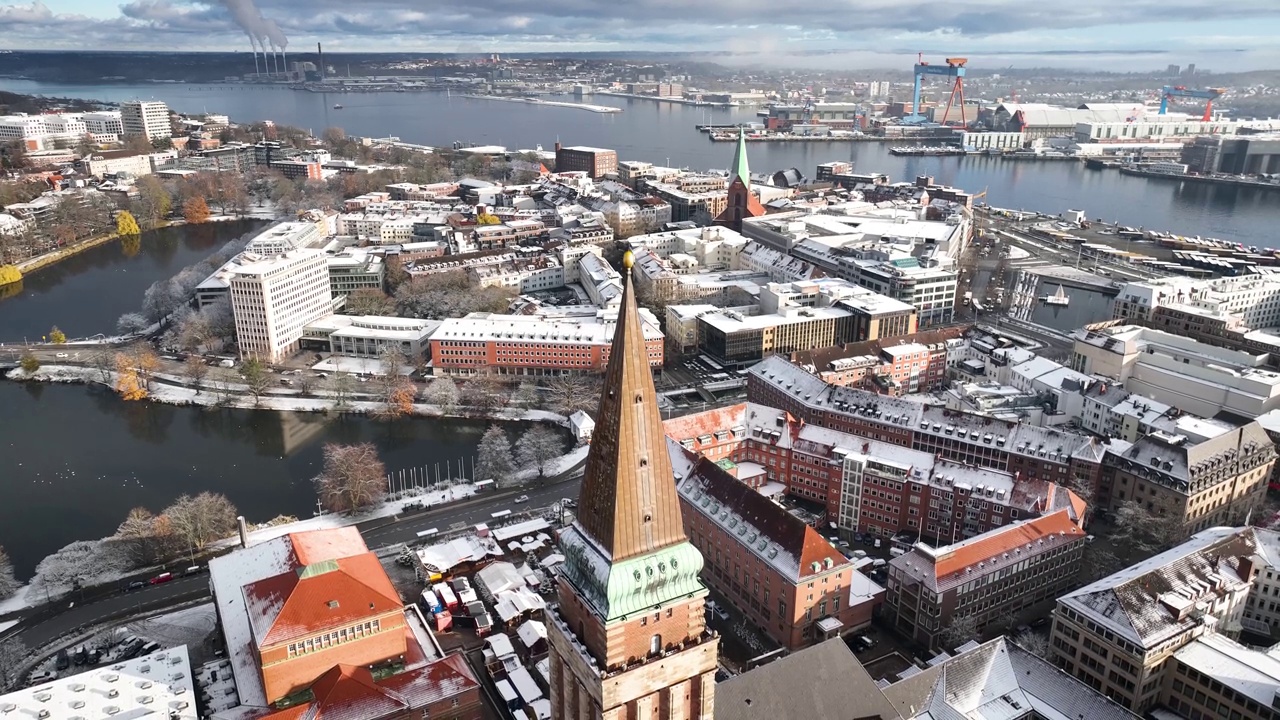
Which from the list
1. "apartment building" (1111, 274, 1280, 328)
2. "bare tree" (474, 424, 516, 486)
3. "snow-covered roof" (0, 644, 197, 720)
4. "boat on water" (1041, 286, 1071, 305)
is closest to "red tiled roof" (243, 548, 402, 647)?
"snow-covered roof" (0, 644, 197, 720)

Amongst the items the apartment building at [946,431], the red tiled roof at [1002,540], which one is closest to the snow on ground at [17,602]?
the red tiled roof at [1002,540]

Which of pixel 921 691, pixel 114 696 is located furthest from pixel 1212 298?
pixel 114 696

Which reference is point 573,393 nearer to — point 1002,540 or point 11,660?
point 1002,540

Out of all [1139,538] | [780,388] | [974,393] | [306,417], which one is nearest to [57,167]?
[306,417]

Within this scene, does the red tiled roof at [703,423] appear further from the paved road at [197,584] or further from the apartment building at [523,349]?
the apartment building at [523,349]

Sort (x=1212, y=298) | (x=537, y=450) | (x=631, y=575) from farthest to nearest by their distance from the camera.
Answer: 1. (x=1212, y=298)
2. (x=537, y=450)
3. (x=631, y=575)
